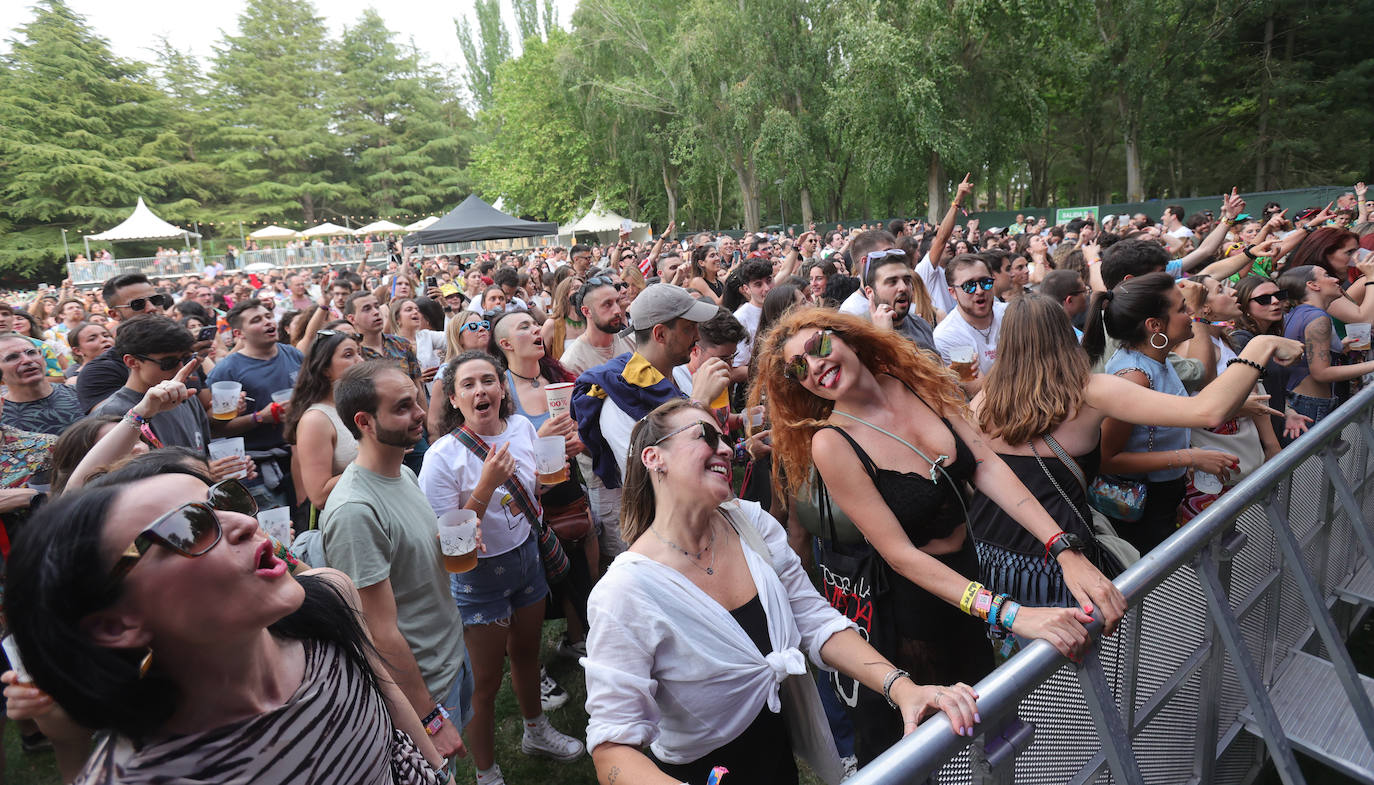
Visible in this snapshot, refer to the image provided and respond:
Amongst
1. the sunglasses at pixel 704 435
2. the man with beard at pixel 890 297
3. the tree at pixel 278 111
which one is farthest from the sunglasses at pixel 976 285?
the tree at pixel 278 111

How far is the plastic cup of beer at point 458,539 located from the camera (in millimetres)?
2771

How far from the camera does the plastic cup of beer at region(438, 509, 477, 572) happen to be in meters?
2.77

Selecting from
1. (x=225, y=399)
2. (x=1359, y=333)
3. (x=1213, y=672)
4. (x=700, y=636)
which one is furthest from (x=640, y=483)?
(x=1359, y=333)

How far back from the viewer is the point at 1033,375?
291 centimetres

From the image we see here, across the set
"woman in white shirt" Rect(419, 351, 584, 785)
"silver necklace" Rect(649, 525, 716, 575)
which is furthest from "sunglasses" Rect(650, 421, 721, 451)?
"woman in white shirt" Rect(419, 351, 584, 785)

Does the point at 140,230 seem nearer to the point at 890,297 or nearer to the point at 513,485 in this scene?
the point at 513,485

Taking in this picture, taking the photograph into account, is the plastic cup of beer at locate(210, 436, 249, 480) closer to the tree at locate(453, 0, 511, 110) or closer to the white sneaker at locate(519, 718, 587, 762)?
the white sneaker at locate(519, 718, 587, 762)

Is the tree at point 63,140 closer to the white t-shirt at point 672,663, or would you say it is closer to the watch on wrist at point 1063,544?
the white t-shirt at point 672,663

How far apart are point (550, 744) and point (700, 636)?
2208mm

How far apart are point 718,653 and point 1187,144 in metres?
41.4

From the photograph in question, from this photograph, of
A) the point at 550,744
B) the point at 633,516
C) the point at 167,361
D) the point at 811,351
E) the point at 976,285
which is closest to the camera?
the point at 633,516

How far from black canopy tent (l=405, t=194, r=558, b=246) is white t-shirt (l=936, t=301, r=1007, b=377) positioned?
1831cm

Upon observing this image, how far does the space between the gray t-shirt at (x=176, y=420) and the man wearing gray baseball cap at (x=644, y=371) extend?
83.0 inches

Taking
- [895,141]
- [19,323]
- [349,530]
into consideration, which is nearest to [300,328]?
[19,323]
